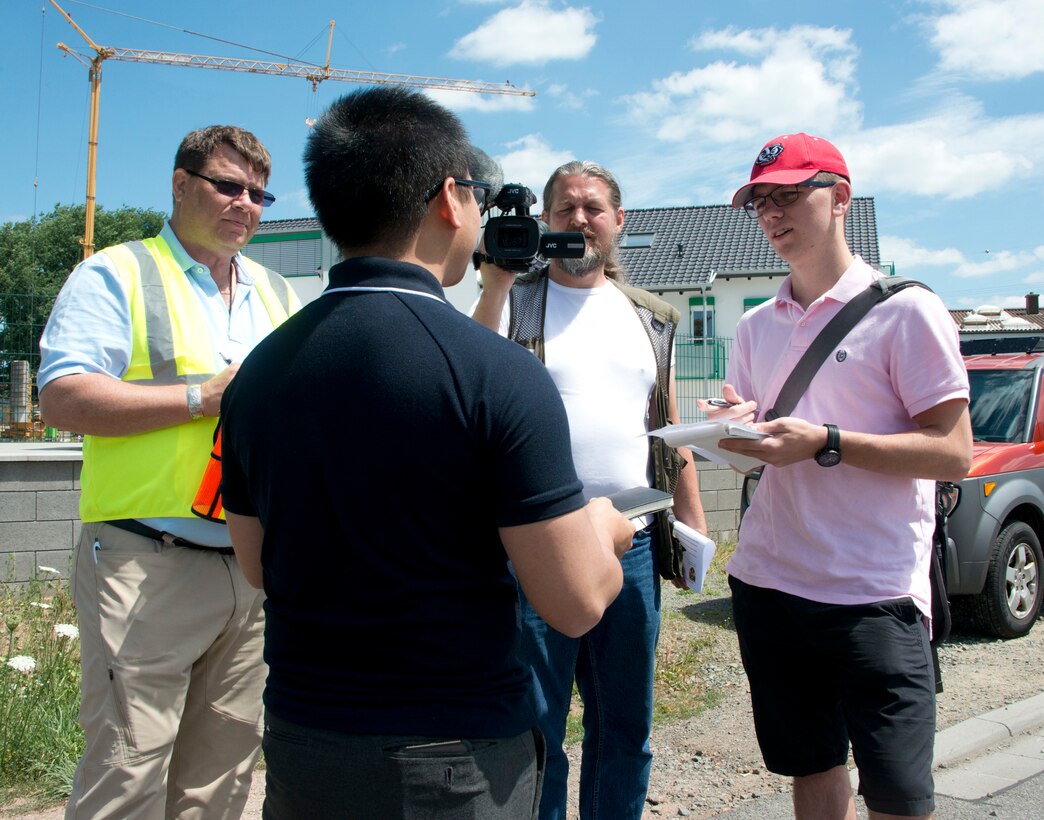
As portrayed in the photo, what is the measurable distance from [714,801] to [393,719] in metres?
2.81

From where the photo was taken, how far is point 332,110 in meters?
1.72

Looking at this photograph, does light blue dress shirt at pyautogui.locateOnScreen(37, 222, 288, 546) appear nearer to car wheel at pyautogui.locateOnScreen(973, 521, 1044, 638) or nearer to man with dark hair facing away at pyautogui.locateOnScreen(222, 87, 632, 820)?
man with dark hair facing away at pyautogui.locateOnScreen(222, 87, 632, 820)

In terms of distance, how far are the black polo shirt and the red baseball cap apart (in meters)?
1.37

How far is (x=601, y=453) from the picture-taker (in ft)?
9.70

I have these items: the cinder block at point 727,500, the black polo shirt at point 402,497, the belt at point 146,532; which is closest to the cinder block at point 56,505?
the belt at point 146,532

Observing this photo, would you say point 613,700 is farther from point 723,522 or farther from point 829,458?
point 723,522

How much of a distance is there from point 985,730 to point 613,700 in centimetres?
274

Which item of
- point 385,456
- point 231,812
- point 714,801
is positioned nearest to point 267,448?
point 385,456

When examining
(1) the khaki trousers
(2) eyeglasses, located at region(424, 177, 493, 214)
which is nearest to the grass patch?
(1) the khaki trousers

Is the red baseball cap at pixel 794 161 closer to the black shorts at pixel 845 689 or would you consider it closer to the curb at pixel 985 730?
the black shorts at pixel 845 689

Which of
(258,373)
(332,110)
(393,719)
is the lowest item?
(393,719)

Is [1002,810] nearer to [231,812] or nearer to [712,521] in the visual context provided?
[231,812]

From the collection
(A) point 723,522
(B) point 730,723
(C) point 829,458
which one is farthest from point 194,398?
(A) point 723,522

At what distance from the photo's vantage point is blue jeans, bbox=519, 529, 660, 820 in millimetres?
2869
